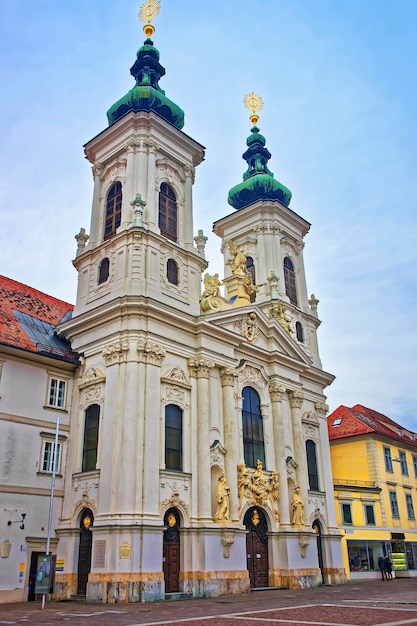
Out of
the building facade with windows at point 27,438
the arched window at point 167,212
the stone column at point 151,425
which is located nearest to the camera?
the building facade with windows at point 27,438

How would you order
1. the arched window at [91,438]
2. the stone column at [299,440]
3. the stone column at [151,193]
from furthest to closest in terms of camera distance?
→ 1. the stone column at [299,440]
2. the stone column at [151,193]
3. the arched window at [91,438]

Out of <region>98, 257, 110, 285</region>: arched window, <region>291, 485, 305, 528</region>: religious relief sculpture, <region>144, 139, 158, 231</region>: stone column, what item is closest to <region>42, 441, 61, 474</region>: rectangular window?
<region>98, 257, 110, 285</region>: arched window

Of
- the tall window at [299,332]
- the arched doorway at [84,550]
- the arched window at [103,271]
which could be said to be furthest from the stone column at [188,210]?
the arched doorway at [84,550]

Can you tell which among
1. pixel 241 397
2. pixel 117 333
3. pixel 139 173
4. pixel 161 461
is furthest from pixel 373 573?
pixel 139 173

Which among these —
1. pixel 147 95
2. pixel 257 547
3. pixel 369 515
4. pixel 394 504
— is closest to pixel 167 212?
pixel 147 95

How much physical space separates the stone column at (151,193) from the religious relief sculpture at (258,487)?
35.7 ft

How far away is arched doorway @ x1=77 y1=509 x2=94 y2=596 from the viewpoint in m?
21.0

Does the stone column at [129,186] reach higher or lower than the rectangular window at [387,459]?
higher

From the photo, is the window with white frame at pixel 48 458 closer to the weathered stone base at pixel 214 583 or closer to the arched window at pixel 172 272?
the weathered stone base at pixel 214 583

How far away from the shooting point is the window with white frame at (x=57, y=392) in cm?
2345

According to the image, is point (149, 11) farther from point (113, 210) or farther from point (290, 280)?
point (290, 280)

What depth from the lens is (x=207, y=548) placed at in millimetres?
21938

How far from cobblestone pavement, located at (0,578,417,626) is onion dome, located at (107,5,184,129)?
→ 20.9 m

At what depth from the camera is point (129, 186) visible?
26938mm
